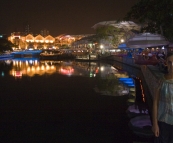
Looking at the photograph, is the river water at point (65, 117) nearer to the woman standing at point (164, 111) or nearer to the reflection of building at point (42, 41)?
the woman standing at point (164, 111)

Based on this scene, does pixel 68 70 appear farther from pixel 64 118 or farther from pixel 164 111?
pixel 164 111

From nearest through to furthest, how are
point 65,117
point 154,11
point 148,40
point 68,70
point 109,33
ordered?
point 154,11 < point 65,117 < point 148,40 < point 68,70 < point 109,33

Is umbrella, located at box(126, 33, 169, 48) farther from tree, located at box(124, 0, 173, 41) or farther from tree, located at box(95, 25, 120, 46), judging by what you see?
tree, located at box(95, 25, 120, 46)

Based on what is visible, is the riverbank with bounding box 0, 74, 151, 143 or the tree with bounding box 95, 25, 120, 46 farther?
the tree with bounding box 95, 25, 120, 46

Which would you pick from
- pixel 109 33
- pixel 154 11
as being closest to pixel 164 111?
pixel 154 11

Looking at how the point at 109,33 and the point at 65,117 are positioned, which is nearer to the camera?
the point at 65,117

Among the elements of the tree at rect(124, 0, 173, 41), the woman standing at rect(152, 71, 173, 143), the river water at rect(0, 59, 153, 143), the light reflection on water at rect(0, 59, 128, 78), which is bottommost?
the river water at rect(0, 59, 153, 143)

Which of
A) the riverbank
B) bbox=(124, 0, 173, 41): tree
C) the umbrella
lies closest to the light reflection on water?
the umbrella

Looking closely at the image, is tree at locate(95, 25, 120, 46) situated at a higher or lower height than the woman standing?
higher

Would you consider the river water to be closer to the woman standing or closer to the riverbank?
the riverbank

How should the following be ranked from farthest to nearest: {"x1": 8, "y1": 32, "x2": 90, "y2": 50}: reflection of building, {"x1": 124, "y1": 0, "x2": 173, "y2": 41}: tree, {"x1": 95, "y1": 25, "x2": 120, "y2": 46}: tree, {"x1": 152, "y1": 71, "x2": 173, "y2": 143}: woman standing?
1. {"x1": 8, "y1": 32, "x2": 90, "y2": 50}: reflection of building
2. {"x1": 95, "y1": 25, "x2": 120, "y2": 46}: tree
3. {"x1": 124, "y1": 0, "x2": 173, "y2": 41}: tree
4. {"x1": 152, "y1": 71, "x2": 173, "y2": 143}: woman standing

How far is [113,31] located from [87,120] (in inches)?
1692

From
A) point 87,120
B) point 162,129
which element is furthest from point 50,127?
point 162,129

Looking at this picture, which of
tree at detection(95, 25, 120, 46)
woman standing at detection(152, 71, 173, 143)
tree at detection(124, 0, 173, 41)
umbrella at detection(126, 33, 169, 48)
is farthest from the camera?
tree at detection(95, 25, 120, 46)
